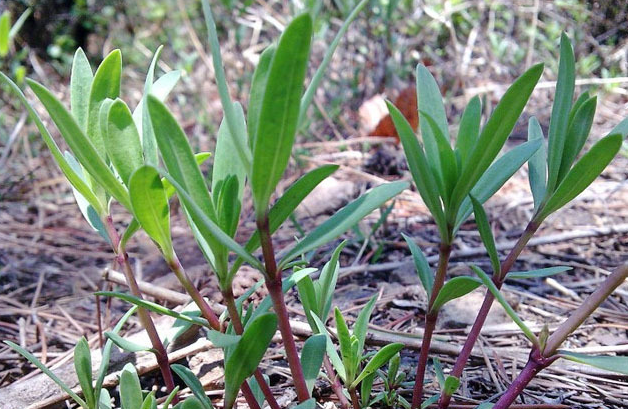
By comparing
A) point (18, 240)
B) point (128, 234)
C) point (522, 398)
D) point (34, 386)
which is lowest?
point (18, 240)

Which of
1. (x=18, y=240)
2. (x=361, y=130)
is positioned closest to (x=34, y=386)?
(x=18, y=240)

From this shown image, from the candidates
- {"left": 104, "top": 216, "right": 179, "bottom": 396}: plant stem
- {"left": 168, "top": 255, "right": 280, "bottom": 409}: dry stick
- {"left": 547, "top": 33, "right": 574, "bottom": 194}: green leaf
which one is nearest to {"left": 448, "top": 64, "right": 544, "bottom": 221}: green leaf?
{"left": 547, "top": 33, "right": 574, "bottom": 194}: green leaf

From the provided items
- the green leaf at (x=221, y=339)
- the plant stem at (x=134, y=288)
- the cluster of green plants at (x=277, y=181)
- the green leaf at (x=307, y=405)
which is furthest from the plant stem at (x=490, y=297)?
the plant stem at (x=134, y=288)

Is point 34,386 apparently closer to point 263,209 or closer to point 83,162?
point 83,162

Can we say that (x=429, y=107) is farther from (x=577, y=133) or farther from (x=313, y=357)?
(x=313, y=357)

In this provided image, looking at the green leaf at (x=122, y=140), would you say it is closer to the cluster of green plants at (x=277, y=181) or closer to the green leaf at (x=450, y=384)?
the cluster of green plants at (x=277, y=181)

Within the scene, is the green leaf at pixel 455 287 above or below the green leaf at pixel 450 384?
above

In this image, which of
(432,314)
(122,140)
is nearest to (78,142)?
(122,140)

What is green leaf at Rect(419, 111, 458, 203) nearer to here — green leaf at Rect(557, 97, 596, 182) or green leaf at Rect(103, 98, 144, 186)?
green leaf at Rect(557, 97, 596, 182)
